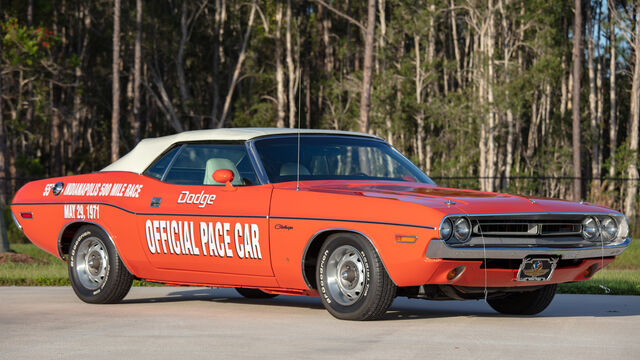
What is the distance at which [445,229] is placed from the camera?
7816 mm

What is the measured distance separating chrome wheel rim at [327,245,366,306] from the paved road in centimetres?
21

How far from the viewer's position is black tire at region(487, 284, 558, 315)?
30.6 feet

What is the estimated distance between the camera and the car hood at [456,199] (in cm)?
803

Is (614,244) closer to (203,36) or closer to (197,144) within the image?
(197,144)

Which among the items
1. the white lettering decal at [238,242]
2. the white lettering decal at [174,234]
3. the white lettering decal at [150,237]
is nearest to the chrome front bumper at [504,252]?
the white lettering decal at [238,242]

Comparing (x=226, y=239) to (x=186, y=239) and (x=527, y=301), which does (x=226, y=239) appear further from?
(x=527, y=301)

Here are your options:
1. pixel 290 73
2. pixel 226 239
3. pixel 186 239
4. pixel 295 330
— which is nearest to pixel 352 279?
pixel 295 330

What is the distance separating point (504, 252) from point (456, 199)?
1.82 feet

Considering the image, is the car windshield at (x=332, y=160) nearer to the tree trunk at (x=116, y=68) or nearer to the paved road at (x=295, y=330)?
the paved road at (x=295, y=330)

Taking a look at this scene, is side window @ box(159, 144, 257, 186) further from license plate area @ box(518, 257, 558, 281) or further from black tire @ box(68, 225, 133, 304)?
license plate area @ box(518, 257, 558, 281)

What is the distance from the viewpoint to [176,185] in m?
9.77

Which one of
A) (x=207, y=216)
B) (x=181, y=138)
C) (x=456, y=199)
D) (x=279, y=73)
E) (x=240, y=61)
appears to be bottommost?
(x=207, y=216)

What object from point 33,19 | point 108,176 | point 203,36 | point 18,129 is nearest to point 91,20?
point 203,36

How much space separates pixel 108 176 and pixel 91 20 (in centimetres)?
5448
